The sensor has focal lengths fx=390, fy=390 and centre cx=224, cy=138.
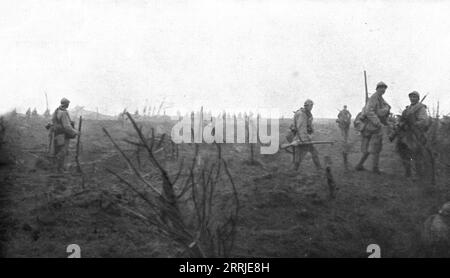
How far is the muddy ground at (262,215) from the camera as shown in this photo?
5.19 meters

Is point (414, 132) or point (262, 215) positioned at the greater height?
point (414, 132)

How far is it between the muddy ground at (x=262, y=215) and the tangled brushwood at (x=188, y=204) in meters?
0.32

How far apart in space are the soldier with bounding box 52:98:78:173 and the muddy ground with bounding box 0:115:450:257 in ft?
1.21

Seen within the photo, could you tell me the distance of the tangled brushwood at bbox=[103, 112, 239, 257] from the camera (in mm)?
2533

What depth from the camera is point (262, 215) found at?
6.18 metres

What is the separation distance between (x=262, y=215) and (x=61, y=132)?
4.97 meters

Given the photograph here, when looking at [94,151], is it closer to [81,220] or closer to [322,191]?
[81,220]

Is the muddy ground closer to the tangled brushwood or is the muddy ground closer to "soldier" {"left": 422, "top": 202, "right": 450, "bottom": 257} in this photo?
"soldier" {"left": 422, "top": 202, "right": 450, "bottom": 257}

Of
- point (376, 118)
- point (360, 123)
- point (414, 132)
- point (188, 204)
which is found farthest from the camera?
point (360, 123)

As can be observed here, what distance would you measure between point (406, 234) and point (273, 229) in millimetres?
1889

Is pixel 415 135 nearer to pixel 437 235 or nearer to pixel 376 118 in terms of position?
pixel 376 118

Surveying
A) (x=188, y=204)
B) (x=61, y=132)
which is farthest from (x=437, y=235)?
(x=61, y=132)
